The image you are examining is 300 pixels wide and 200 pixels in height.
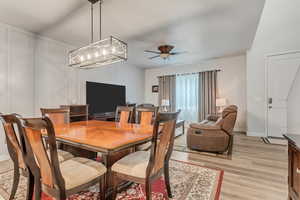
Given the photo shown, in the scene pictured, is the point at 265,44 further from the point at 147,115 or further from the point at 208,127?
the point at 147,115

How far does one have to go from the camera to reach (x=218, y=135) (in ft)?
10.5

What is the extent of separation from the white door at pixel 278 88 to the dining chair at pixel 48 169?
512 cm

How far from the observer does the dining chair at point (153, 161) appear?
138 centimetres

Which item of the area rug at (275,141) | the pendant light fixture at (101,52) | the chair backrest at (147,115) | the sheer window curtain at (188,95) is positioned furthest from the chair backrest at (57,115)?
the area rug at (275,141)

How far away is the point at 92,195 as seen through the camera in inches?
72.2

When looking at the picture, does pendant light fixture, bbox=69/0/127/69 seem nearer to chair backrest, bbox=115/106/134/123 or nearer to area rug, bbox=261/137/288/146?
chair backrest, bbox=115/106/134/123

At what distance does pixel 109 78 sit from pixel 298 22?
5.60m

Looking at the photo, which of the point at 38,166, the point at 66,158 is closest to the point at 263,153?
the point at 66,158

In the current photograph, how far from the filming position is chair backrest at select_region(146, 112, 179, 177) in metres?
1.36

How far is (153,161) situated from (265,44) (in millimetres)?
5085

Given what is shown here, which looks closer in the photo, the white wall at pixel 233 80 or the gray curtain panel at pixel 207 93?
the white wall at pixel 233 80

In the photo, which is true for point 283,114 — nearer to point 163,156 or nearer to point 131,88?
point 163,156

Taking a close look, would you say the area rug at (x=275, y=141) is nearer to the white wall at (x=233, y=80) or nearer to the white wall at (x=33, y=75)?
the white wall at (x=233, y=80)

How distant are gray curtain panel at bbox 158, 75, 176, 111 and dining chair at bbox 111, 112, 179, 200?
199 inches
